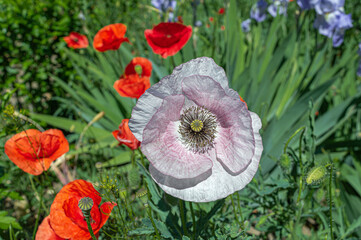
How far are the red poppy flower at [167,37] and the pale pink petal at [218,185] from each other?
28.5 inches

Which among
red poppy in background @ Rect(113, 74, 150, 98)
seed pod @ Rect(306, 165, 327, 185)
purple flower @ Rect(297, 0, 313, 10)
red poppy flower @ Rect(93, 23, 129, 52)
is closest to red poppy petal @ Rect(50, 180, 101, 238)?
red poppy in background @ Rect(113, 74, 150, 98)

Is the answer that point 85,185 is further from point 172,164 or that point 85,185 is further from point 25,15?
point 25,15

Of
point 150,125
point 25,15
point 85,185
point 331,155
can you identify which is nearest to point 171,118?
point 150,125

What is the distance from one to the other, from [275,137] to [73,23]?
6.32ft

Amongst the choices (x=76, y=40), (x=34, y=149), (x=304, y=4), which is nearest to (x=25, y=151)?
(x=34, y=149)

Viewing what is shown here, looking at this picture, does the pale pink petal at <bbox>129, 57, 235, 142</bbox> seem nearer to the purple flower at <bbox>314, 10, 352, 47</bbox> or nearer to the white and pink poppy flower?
the white and pink poppy flower

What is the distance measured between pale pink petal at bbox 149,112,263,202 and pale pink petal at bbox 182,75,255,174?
2 cm

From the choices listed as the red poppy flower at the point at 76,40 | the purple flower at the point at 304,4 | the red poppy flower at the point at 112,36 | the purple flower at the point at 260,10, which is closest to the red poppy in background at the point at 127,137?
the red poppy flower at the point at 112,36

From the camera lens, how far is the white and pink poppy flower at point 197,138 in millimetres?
632

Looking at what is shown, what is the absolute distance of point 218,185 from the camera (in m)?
0.64

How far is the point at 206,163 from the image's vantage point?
26.2 inches

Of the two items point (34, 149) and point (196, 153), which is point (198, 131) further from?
point (34, 149)

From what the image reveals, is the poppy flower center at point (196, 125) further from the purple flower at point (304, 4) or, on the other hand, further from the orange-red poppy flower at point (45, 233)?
the purple flower at point (304, 4)

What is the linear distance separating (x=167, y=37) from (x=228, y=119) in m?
0.72
